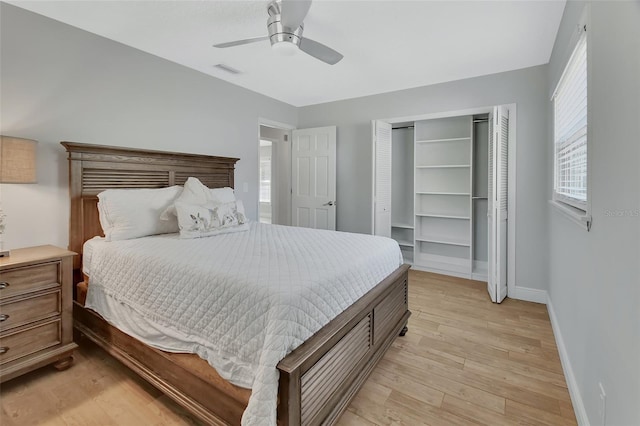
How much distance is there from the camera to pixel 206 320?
1.54 metres

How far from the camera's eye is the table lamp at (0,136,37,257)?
2002 mm

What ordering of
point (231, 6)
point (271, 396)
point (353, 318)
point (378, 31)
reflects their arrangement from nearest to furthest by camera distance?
1. point (271, 396)
2. point (353, 318)
3. point (231, 6)
4. point (378, 31)

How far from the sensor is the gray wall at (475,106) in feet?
11.1

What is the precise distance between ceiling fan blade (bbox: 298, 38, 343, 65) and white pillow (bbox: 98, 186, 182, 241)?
1769mm

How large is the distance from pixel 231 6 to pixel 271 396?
2517 mm

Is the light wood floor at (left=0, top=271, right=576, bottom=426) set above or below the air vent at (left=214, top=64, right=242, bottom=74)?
below

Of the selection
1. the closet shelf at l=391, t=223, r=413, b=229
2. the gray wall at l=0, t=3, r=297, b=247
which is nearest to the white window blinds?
the closet shelf at l=391, t=223, r=413, b=229

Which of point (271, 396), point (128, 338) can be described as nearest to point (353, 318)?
point (271, 396)

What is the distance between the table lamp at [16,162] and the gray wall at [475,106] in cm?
362

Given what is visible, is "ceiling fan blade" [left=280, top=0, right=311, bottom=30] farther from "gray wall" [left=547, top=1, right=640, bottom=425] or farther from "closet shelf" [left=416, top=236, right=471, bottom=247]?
"closet shelf" [left=416, top=236, right=471, bottom=247]

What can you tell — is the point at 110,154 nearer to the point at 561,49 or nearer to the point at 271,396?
the point at 271,396

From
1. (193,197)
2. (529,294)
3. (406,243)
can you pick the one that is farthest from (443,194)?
(193,197)

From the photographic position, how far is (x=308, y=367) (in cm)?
134

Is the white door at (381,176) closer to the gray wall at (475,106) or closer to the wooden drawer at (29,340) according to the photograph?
the gray wall at (475,106)
